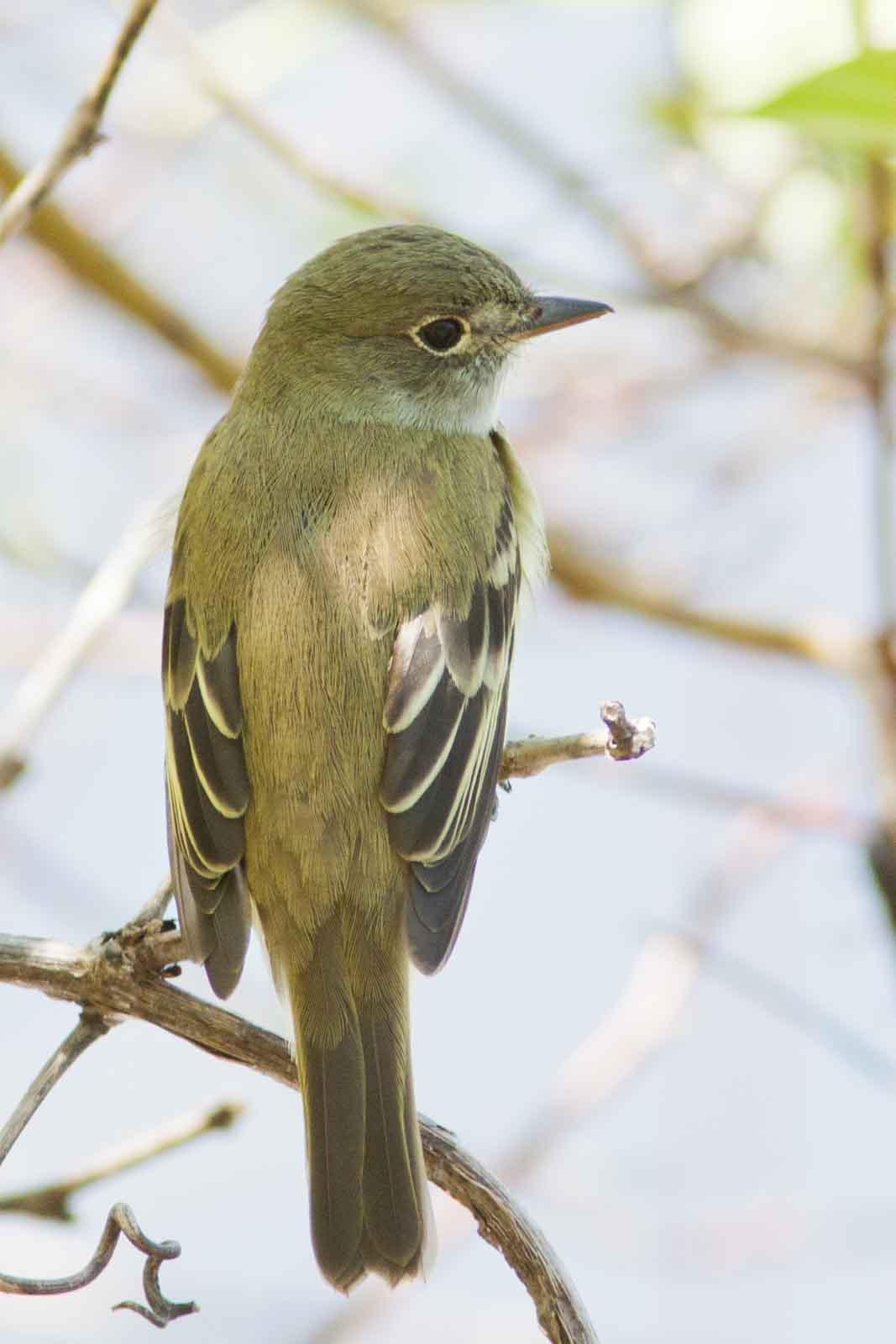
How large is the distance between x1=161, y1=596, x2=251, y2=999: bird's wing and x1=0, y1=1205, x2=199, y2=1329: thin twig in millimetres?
554

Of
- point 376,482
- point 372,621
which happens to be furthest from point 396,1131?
point 376,482

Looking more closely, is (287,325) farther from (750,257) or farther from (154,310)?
(750,257)

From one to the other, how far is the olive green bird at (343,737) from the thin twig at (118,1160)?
41 cm

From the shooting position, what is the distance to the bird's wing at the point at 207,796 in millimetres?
3041

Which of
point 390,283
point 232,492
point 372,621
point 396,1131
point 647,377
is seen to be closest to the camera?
point 396,1131

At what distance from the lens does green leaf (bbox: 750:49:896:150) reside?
1934 mm

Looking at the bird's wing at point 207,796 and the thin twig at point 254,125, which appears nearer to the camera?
the bird's wing at point 207,796

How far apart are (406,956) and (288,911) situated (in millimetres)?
229

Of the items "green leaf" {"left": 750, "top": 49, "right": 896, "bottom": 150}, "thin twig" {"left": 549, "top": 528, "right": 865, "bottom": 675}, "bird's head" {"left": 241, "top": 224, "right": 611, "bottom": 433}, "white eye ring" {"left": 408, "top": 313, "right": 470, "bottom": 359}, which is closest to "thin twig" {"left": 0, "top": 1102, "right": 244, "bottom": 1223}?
"green leaf" {"left": 750, "top": 49, "right": 896, "bottom": 150}

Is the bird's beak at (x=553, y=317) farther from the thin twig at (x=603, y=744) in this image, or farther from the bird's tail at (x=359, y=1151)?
the bird's tail at (x=359, y=1151)

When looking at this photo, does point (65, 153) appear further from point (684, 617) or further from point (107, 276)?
point (684, 617)

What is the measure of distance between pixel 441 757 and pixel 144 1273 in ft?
3.86

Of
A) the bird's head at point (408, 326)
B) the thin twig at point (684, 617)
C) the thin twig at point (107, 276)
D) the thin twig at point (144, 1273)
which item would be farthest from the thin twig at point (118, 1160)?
the thin twig at point (107, 276)

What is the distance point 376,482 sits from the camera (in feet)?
12.0
